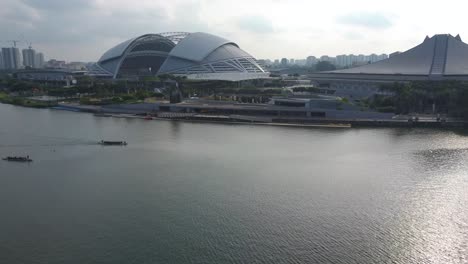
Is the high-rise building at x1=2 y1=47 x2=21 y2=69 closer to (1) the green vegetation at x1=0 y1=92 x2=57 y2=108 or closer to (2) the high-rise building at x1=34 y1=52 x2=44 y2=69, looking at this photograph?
(2) the high-rise building at x1=34 y1=52 x2=44 y2=69

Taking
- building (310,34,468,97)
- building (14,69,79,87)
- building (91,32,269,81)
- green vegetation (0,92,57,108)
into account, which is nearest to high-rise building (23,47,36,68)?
building (14,69,79,87)

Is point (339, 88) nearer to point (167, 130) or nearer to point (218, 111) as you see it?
point (218, 111)

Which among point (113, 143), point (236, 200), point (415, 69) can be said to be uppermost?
point (415, 69)

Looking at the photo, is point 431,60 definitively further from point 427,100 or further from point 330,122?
point 330,122

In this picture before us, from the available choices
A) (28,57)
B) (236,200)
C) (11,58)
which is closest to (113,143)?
(236,200)

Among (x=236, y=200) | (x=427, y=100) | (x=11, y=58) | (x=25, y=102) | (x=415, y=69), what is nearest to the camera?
(x=236, y=200)
